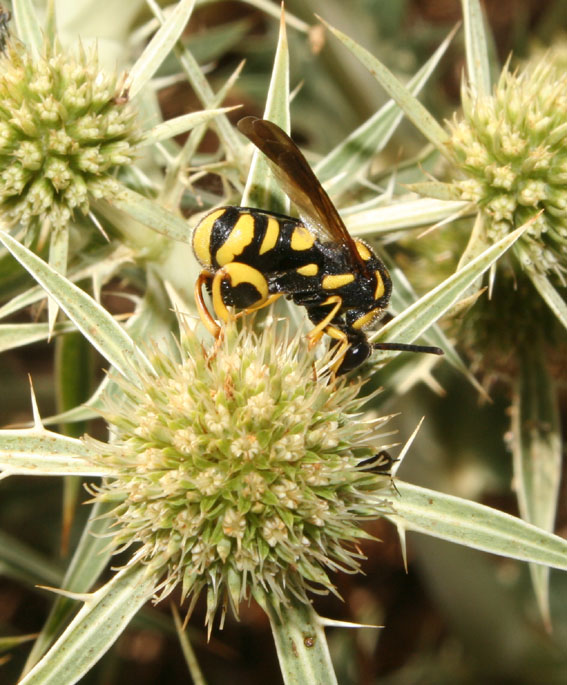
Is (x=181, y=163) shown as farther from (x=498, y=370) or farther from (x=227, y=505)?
(x=498, y=370)

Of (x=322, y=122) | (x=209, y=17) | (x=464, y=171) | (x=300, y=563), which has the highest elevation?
(x=209, y=17)

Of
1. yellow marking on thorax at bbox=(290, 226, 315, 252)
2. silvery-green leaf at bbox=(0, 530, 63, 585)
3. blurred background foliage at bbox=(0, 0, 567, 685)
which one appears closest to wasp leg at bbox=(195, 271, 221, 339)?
yellow marking on thorax at bbox=(290, 226, 315, 252)

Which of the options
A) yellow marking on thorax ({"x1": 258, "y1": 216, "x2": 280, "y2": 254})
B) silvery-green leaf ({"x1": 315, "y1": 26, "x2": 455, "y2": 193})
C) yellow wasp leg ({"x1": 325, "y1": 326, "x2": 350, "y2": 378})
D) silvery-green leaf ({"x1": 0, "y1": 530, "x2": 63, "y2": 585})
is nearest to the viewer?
yellow wasp leg ({"x1": 325, "y1": 326, "x2": 350, "y2": 378})

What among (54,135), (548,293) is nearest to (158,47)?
(54,135)

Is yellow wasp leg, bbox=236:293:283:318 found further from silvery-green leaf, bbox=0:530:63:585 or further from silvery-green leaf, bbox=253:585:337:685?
silvery-green leaf, bbox=0:530:63:585

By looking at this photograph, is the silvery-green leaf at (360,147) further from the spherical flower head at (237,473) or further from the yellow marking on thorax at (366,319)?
the spherical flower head at (237,473)

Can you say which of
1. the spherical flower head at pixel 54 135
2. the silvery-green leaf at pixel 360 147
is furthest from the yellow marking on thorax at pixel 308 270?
the spherical flower head at pixel 54 135

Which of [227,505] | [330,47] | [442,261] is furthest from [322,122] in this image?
[227,505]
